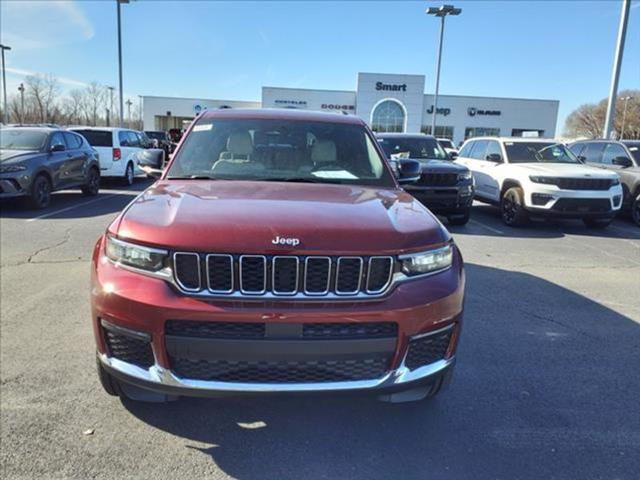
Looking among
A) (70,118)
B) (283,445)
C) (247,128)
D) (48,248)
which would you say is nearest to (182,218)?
(283,445)

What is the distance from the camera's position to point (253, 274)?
7.64ft

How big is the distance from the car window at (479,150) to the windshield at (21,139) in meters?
10.1

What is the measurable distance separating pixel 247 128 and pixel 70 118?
261 ft

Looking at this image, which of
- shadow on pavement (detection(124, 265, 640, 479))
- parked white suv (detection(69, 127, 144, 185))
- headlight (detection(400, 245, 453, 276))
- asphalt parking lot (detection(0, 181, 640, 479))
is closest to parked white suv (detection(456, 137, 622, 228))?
asphalt parking lot (detection(0, 181, 640, 479))

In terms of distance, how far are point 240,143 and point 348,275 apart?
1903mm

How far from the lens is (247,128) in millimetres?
3988

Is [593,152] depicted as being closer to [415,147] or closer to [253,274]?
[415,147]

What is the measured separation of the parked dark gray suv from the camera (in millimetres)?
9891

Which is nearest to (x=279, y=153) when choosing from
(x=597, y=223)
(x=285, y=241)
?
(x=285, y=241)

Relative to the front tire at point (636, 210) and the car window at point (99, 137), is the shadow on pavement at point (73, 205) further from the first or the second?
the front tire at point (636, 210)

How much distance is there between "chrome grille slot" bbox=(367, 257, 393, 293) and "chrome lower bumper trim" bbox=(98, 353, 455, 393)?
16.3 inches

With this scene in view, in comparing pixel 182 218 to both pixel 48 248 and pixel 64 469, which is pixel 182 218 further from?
pixel 48 248

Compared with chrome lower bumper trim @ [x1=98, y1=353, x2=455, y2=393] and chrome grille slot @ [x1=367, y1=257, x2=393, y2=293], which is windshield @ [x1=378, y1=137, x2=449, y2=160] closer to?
chrome grille slot @ [x1=367, y1=257, x2=393, y2=293]

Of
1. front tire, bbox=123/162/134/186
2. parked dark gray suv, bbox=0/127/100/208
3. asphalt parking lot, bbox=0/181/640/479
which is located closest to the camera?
asphalt parking lot, bbox=0/181/640/479
